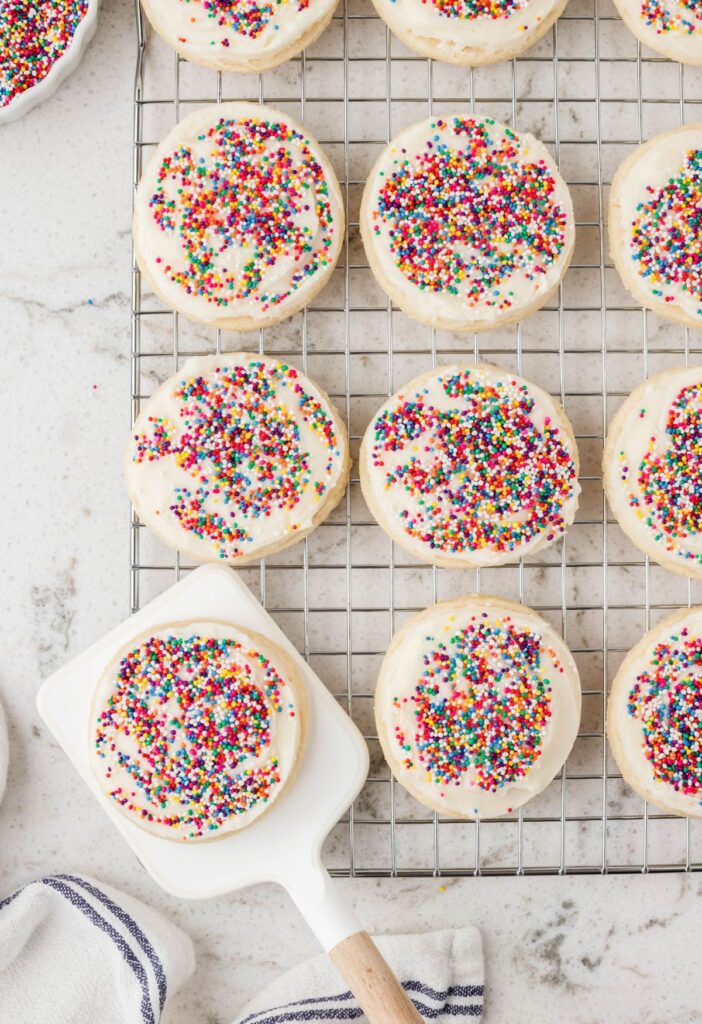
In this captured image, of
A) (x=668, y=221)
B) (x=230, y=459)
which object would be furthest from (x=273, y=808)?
(x=668, y=221)

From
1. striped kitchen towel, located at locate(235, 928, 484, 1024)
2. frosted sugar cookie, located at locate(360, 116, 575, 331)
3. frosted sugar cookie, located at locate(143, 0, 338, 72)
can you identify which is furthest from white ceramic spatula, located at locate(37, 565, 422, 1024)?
frosted sugar cookie, located at locate(143, 0, 338, 72)

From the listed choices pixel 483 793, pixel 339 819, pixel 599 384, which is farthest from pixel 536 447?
pixel 339 819

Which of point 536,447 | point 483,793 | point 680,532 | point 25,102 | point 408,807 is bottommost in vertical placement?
point 408,807

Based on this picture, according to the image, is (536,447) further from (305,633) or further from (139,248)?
(139,248)

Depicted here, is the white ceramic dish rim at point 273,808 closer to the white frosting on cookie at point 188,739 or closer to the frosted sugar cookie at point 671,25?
the white frosting on cookie at point 188,739

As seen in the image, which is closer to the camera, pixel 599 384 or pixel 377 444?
pixel 377 444

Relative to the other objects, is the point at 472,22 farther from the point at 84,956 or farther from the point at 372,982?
the point at 84,956

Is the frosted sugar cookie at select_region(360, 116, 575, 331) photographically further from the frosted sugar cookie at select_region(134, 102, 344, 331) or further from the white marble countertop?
the white marble countertop
